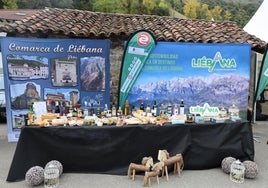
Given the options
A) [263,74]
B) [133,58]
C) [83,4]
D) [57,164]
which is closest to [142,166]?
[57,164]

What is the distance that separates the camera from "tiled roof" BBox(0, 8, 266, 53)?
676 centimetres

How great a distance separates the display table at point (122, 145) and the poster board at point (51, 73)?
72.9 inches

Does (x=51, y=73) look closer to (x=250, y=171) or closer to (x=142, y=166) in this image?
(x=142, y=166)

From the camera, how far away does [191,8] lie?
42625 mm

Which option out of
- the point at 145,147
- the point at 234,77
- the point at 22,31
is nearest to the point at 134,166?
the point at 145,147

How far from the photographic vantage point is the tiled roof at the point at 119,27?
22.2 feet

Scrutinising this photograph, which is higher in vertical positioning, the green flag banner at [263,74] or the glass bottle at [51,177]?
the green flag banner at [263,74]

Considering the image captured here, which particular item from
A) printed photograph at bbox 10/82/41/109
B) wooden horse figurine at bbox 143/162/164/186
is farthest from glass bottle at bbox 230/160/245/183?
printed photograph at bbox 10/82/41/109

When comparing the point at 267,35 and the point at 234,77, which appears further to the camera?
the point at 267,35

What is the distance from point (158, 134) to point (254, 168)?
5.39ft

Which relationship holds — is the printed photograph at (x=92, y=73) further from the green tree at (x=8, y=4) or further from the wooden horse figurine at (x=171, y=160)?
the green tree at (x=8, y=4)

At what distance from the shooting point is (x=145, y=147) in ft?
14.6

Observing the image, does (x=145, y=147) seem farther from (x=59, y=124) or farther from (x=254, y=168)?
(x=254, y=168)

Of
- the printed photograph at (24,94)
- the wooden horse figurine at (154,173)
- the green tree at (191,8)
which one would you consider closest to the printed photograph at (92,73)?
the printed photograph at (24,94)
